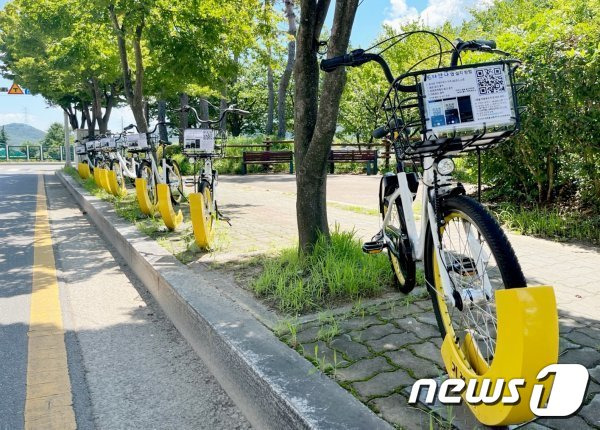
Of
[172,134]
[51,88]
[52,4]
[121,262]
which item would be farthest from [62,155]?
[121,262]

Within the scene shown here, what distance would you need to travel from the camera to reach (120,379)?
Result: 310cm

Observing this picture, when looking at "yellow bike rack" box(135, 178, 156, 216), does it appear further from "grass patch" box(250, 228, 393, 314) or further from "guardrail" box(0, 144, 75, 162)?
"guardrail" box(0, 144, 75, 162)

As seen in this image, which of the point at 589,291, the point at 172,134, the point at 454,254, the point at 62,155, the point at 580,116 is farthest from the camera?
the point at 172,134

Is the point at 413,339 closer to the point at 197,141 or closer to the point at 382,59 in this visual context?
the point at 382,59

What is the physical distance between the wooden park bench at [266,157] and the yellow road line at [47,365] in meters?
13.4

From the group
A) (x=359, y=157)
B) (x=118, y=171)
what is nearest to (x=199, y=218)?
(x=118, y=171)

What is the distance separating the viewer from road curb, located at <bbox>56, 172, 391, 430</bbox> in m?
2.12

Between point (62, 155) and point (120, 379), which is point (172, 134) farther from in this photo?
point (120, 379)

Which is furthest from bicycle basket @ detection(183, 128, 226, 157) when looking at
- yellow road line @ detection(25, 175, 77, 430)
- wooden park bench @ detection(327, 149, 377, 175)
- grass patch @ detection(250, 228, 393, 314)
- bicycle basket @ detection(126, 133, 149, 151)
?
wooden park bench @ detection(327, 149, 377, 175)

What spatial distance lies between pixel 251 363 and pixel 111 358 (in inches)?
51.2

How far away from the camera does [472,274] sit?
234cm

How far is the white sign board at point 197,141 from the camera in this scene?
628cm

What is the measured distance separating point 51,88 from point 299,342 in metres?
26.4

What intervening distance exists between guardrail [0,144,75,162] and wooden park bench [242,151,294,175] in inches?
1471
